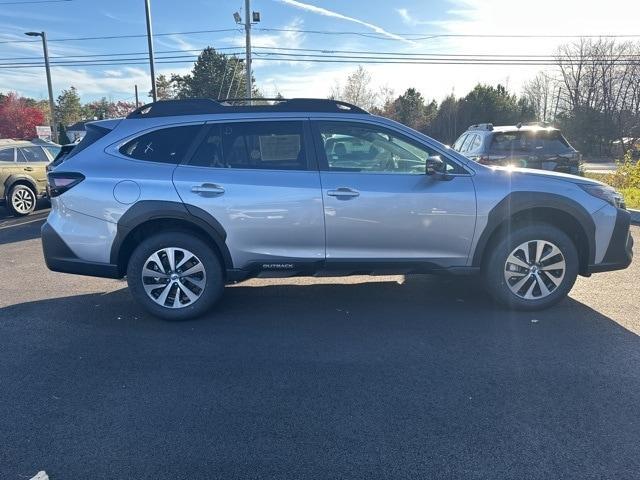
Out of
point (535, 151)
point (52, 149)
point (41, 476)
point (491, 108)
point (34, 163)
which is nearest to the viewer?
point (41, 476)

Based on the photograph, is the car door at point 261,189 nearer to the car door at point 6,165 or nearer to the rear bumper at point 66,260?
the rear bumper at point 66,260

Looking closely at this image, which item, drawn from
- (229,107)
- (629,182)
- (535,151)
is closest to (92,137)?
(229,107)

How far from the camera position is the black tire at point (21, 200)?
11133 millimetres

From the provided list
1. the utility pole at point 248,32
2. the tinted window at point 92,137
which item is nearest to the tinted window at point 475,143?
the tinted window at point 92,137

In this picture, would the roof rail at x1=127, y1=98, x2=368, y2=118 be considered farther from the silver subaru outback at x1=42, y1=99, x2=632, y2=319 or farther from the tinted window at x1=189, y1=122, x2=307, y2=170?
the tinted window at x1=189, y1=122, x2=307, y2=170

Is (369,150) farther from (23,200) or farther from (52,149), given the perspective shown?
(52,149)

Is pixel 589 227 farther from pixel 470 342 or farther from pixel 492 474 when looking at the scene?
pixel 492 474

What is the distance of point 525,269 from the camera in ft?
15.0

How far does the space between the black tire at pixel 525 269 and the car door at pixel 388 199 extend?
11.6 inches

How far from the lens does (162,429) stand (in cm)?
291

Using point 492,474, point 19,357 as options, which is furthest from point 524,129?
point 19,357

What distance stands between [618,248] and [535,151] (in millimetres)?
5057

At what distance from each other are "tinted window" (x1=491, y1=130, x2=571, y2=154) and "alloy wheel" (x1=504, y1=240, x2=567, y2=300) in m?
5.29

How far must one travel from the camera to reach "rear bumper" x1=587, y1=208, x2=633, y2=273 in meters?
4.57
